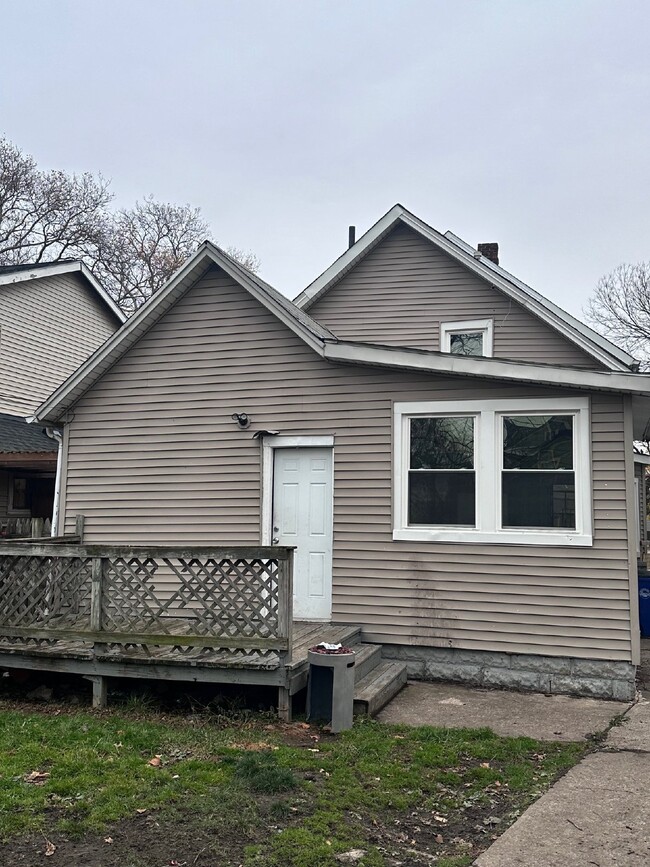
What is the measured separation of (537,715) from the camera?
22.4 ft

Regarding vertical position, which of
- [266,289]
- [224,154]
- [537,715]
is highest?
[224,154]

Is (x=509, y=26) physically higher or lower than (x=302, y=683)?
higher

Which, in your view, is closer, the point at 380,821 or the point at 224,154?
the point at 380,821

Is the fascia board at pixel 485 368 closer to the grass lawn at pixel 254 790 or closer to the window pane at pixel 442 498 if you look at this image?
the window pane at pixel 442 498

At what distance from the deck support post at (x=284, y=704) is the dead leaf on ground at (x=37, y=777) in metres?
2.14

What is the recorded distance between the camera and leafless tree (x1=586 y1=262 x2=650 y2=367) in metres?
36.9

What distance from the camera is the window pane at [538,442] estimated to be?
7.93 metres

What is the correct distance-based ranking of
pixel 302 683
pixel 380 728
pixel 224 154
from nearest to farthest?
pixel 380 728 < pixel 302 683 < pixel 224 154

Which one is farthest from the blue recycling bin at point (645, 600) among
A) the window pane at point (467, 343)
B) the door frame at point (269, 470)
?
the door frame at point (269, 470)

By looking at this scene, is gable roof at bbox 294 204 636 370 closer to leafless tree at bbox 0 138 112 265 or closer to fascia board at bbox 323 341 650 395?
fascia board at bbox 323 341 650 395

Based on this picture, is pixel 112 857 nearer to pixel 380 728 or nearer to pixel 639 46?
pixel 380 728

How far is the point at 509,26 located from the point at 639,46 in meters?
2.35

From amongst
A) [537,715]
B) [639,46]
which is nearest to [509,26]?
[639,46]

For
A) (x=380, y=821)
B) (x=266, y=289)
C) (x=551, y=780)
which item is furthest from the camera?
(x=266, y=289)
